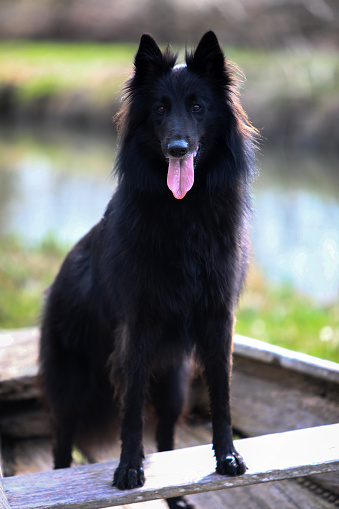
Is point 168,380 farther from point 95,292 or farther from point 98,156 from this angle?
point 98,156

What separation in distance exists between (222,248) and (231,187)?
0.25 metres

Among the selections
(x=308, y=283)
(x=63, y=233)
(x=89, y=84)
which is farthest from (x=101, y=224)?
(x=89, y=84)

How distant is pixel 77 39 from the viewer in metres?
28.1

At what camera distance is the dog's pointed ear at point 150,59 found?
2.46 meters

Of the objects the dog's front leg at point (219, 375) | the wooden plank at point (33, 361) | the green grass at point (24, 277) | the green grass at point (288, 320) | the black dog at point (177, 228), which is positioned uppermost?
the black dog at point (177, 228)

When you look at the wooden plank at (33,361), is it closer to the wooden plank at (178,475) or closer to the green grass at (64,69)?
the wooden plank at (178,475)

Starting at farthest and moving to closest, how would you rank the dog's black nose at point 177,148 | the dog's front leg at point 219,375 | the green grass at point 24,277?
the green grass at point 24,277 < the dog's front leg at point 219,375 < the dog's black nose at point 177,148

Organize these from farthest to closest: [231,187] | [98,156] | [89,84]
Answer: [89,84]
[98,156]
[231,187]

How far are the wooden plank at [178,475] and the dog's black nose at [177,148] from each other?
119 centimetres

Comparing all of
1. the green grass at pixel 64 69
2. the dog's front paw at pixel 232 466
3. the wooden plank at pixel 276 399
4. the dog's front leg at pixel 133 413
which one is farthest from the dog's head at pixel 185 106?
the green grass at pixel 64 69

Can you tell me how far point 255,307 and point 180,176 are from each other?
4.19 m

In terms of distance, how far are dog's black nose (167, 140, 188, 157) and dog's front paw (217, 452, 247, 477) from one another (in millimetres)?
1171

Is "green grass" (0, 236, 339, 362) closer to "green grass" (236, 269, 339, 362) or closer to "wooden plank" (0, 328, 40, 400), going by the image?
"green grass" (236, 269, 339, 362)

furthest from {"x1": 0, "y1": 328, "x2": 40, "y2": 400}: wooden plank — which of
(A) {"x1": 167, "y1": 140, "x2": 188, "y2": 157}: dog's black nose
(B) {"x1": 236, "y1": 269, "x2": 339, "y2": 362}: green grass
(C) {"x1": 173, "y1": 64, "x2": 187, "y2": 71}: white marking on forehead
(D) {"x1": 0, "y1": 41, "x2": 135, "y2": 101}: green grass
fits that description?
(D) {"x1": 0, "y1": 41, "x2": 135, "y2": 101}: green grass
